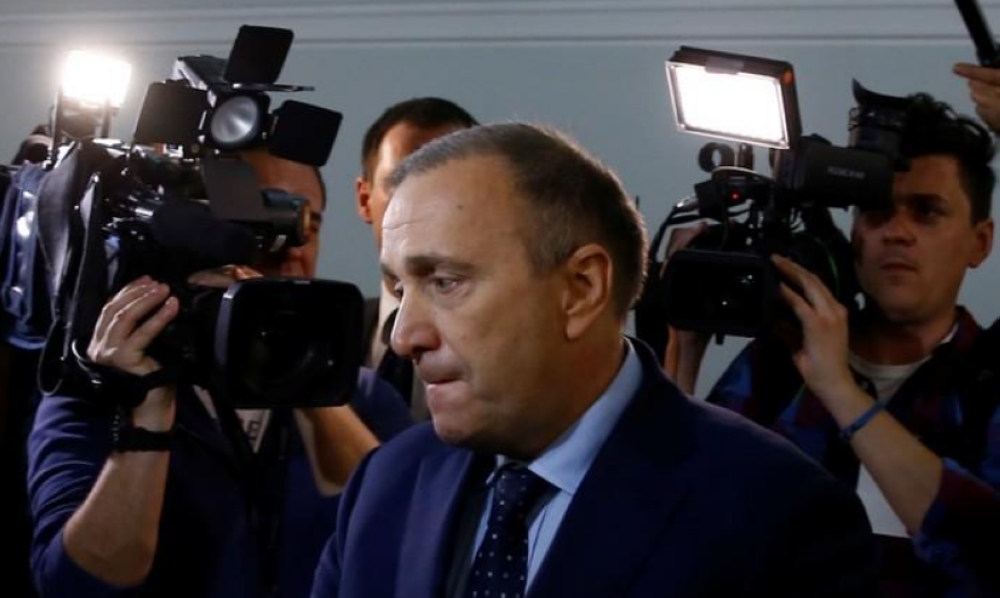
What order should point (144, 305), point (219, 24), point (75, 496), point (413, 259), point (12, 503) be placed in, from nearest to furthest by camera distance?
1. point (413, 259)
2. point (144, 305)
3. point (75, 496)
4. point (12, 503)
5. point (219, 24)

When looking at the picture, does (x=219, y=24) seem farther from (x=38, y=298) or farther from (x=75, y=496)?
(x=75, y=496)

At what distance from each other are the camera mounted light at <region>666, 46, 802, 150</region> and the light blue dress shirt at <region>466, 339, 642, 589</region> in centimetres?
70

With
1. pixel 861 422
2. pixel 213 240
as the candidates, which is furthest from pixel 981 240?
pixel 213 240

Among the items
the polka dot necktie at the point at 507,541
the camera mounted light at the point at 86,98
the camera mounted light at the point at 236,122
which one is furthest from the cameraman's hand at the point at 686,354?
the camera mounted light at the point at 86,98

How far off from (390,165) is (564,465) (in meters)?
1.10

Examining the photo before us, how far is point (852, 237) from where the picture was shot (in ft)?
6.19

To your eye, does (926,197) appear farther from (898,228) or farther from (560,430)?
(560,430)

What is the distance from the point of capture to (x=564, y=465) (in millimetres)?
1222

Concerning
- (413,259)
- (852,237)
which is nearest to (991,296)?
(852,237)

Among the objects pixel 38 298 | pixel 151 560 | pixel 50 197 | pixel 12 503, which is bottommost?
pixel 12 503

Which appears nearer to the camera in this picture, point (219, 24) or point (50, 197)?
point (50, 197)

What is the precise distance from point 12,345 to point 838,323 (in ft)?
3.54

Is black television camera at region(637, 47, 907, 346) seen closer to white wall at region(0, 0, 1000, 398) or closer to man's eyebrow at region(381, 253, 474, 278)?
man's eyebrow at region(381, 253, 474, 278)

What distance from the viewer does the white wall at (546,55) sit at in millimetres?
2654
